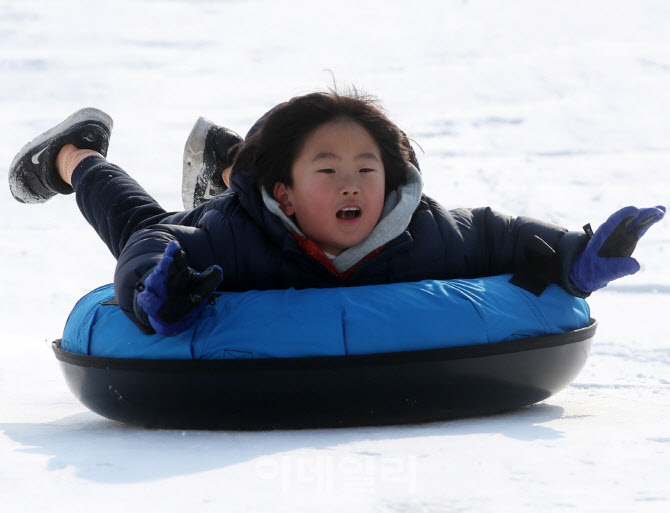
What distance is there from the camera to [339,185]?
243cm

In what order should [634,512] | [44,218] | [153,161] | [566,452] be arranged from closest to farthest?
[634,512], [566,452], [44,218], [153,161]

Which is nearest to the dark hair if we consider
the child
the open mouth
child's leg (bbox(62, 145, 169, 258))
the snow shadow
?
the child

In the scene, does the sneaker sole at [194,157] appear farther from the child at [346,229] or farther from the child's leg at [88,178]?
the child at [346,229]

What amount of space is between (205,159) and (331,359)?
1869 millimetres

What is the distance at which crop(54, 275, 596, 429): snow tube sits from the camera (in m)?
2.10

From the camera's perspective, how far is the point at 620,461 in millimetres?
1774

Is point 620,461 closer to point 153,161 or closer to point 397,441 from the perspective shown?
point 397,441

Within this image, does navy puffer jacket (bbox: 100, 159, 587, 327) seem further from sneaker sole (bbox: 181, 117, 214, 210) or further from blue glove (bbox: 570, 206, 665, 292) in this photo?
sneaker sole (bbox: 181, 117, 214, 210)

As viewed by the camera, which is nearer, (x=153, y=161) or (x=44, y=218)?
(x=44, y=218)

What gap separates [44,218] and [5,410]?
493cm

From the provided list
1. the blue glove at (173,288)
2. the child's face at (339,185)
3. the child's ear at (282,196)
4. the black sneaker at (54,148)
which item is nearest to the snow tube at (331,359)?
the blue glove at (173,288)

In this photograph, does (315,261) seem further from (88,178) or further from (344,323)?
(88,178)

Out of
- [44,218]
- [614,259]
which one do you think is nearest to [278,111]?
[614,259]

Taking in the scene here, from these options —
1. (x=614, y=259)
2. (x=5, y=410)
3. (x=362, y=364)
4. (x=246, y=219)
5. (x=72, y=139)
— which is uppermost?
(x=72, y=139)
